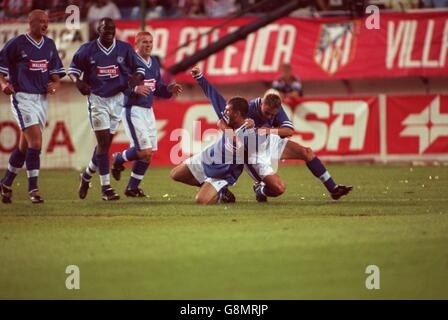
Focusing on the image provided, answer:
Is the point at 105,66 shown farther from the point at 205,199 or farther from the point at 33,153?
the point at 205,199

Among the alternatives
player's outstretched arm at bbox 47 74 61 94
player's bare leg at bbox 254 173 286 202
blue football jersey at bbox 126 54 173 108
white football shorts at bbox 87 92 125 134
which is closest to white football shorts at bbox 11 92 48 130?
player's outstretched arm at bbox 47 74 61 94

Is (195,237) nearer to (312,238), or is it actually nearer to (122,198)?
(312,238)

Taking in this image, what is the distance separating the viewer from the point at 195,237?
10.6m

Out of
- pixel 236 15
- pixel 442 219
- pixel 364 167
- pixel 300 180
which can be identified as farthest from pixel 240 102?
pixel 236 15

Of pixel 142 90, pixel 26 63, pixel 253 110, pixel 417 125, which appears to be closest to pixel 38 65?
pixel 26 63

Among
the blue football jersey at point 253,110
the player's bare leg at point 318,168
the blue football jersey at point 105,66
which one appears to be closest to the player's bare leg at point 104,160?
the blue football jersey at point 105,66

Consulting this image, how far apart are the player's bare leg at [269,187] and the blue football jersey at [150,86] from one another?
2.27 meters

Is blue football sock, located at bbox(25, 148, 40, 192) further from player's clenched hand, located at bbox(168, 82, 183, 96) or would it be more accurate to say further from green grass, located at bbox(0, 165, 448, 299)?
player's clenched hand, located at bbox(168, 82, 183, 96)

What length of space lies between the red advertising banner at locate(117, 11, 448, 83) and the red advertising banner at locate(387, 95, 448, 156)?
189 cm

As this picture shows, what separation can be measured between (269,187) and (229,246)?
4.09 metres

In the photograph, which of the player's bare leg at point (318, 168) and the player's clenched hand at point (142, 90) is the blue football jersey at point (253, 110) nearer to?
the player's bare leg at point (318, 168)

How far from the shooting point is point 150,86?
15.2 meters

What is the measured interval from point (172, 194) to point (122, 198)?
95 cm

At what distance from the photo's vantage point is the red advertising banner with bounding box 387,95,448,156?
22172mm
